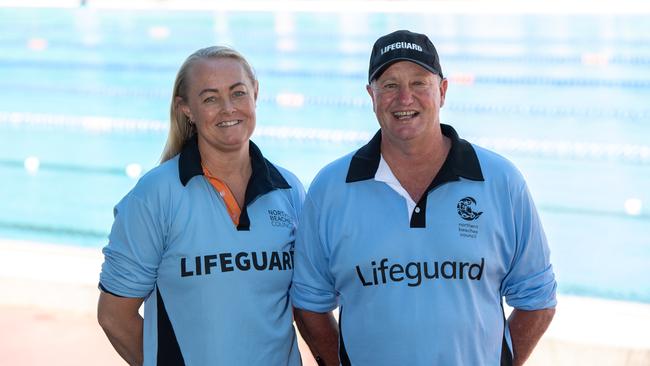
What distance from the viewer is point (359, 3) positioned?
10789 millimetres

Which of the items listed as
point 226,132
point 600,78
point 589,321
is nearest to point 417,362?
point 226,132

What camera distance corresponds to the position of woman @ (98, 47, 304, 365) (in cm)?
186

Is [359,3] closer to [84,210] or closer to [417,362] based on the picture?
[84,210]

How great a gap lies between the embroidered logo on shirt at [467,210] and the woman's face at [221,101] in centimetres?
52

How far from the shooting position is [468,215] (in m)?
1.84

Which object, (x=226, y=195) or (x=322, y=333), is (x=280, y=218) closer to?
(x=226, y=195)

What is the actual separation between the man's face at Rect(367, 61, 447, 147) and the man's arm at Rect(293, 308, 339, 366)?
0.48 metres

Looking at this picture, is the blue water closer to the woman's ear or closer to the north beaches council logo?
the north beaches council logo

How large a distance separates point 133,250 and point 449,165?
28.4 inches

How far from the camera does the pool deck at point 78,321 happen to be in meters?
3.01

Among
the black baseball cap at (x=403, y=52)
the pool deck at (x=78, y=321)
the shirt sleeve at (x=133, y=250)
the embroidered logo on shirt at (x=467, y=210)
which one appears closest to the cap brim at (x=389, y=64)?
the black baseball cap at (x=403, y=52)

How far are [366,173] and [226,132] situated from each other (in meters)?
0.33

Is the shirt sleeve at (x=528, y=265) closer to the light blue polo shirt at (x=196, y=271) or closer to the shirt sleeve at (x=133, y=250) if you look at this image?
the light blue polo shirt at (x=196, y=271)

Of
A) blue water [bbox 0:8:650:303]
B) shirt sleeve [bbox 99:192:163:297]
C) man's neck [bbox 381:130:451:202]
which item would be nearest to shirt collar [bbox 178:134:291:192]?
shirt sleeve [bbox 99:192:163:297]
